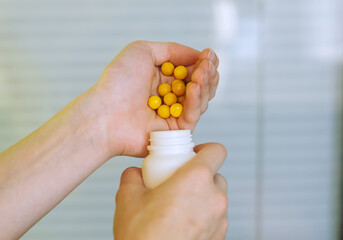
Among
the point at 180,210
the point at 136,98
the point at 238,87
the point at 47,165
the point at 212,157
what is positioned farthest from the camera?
the point at 238,87

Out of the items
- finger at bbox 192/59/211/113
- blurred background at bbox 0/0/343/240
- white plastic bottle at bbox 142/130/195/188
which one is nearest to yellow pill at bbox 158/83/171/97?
finger at bbox 192/59/211/113

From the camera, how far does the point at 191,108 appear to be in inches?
32.9

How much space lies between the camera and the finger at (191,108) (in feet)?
2.63

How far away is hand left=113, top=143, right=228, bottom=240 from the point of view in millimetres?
487

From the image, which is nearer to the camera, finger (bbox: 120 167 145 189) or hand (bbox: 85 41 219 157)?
finger (bbox: 120 167 145 189)

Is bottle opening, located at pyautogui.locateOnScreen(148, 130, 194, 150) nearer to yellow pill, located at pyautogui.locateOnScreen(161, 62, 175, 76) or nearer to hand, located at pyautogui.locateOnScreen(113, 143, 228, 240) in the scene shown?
hand, located at pyautogui.locateOnScreen(113, 143, 228, 240)

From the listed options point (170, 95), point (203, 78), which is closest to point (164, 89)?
point (170, 95)

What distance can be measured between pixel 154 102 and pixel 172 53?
18 centimetres

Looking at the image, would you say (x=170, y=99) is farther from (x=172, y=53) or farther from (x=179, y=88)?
(x=172, y=53)

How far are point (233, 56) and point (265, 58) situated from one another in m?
0.19

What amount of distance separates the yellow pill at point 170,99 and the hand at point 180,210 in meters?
0.35

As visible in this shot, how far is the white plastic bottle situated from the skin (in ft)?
0.66

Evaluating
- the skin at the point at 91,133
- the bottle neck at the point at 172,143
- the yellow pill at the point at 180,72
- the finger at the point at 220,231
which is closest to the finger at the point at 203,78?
the skin at the point at 91,133

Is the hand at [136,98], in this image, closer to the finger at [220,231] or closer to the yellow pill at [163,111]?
the yellow pill at [163,111]
